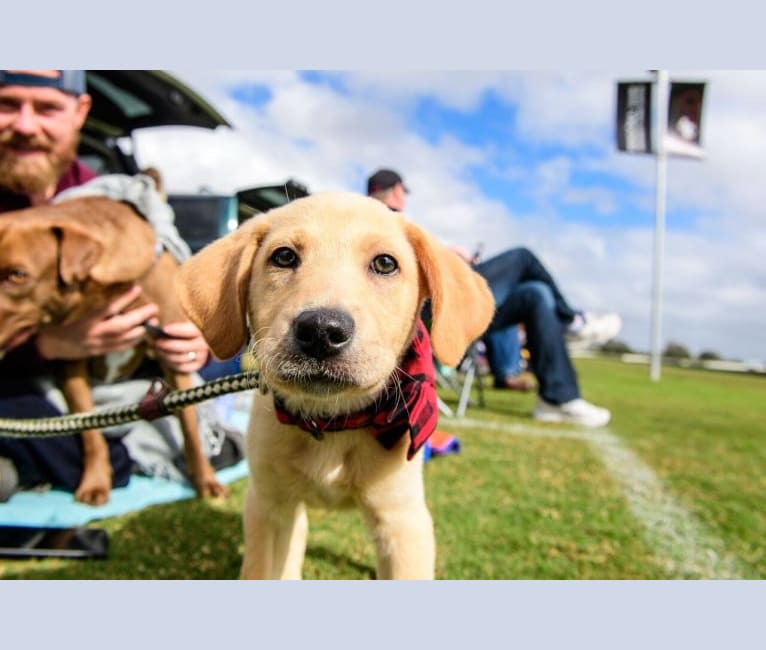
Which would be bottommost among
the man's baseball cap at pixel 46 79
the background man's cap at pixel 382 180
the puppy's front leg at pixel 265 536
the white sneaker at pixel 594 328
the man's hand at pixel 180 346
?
the white sneaker at pixel 594 328

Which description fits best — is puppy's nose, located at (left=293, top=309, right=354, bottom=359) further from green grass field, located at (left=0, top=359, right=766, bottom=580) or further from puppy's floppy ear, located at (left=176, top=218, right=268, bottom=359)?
green grass field, located at (left=0, top=359, right=766, bottom=580)

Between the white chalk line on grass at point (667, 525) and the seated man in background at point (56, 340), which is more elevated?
the seated man in background at point (56, 340)

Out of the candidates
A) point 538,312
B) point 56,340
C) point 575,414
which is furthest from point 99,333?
point 575,414

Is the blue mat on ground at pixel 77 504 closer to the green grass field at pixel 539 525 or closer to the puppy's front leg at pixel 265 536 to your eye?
the green grass field at pixel 539 525

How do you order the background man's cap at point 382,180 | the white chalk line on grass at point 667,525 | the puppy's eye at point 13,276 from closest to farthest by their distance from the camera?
the white chalk line on grass at point 667,525 < the puppy's eye at point 13,276 < the background man's cap at point 382,180

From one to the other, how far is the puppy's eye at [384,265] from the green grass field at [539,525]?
1.48 m

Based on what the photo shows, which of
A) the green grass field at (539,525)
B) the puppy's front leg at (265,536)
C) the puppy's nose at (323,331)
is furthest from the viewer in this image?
the green grass field at (539,525)

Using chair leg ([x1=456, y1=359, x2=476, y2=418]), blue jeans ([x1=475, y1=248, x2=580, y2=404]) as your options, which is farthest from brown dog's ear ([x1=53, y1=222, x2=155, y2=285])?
chair leg ([x1=456, y1=359, x2=476, y2=418])

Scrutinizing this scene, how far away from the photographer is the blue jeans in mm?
6961

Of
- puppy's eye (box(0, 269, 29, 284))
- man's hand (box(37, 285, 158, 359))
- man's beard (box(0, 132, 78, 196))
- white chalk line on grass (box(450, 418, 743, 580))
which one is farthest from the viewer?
man's beard (box(0, 132, 78, 196))

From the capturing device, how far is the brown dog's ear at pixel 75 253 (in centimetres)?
304

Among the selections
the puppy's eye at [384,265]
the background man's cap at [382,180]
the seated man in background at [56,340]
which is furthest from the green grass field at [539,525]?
the background man's cap at [382,180]

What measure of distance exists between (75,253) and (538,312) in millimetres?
5444

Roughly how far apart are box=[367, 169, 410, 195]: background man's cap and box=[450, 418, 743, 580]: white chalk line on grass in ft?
10.8
